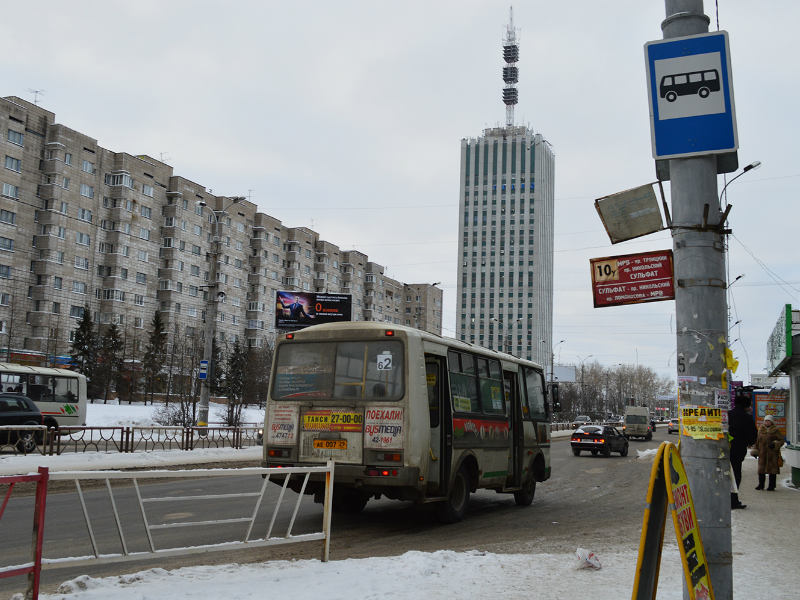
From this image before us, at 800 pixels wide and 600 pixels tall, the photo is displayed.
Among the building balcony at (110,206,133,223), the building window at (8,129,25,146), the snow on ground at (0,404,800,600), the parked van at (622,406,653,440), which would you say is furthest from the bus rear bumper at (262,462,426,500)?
the building balcony at (110,206,133,223)

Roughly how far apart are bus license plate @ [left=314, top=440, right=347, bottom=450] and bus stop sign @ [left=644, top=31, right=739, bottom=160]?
277 inches

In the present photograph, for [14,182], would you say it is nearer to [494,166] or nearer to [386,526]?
[386,526]

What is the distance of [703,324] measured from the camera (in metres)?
4.43

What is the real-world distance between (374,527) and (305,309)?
3869cm

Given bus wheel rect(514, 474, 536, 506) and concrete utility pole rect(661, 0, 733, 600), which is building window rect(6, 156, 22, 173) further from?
concrete utility pole rect(661, 0, 733, 600)

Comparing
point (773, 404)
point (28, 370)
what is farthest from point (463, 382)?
point (773, 404)

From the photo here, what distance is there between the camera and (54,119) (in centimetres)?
6944

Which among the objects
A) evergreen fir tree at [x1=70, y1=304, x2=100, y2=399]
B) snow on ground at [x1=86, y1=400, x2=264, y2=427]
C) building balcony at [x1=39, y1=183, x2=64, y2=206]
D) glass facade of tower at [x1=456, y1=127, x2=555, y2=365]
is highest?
glass facade of tower at [x1=456, y1=127, x2=555, y2=365]

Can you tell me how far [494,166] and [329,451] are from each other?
547 ft

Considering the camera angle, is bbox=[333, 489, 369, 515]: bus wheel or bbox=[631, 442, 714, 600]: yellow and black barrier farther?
bbox=[333, 489, 369, 515]: bus wheel

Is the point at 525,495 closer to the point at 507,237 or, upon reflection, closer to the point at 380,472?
the point at 380,472

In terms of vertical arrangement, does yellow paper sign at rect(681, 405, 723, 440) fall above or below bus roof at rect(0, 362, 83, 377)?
below

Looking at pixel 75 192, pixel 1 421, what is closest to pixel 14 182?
pixel 75 192

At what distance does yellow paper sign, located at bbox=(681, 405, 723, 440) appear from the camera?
4.29 meters
